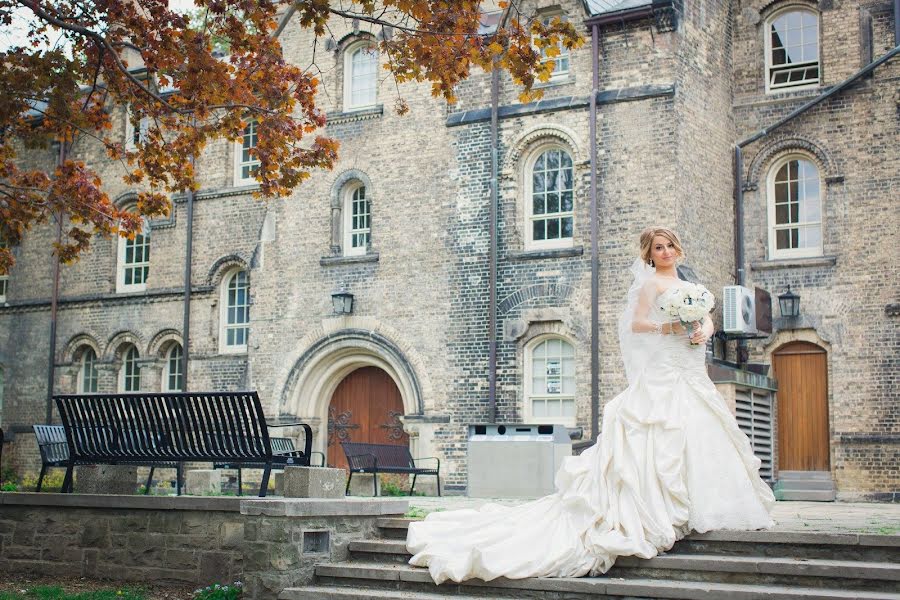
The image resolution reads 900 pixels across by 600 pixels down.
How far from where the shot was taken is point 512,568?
333 inches

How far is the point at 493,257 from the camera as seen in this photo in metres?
20.2

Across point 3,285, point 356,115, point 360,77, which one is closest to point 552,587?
point 356,115

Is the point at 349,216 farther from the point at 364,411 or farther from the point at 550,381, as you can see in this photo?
the point at 550,381

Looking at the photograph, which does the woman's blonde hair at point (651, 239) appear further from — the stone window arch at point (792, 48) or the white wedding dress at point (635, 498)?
the stone window arch at point (792, 48)

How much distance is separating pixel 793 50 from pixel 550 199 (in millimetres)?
5140

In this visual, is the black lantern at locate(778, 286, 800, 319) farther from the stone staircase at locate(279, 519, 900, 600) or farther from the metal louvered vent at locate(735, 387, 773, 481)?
the stone staircase at locate(279, 519, 900, 600)

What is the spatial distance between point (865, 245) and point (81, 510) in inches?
540

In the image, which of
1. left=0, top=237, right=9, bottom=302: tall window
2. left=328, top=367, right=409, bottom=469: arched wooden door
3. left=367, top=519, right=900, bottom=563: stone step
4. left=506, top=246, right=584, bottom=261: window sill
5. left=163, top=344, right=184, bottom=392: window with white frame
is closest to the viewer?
left=367, top=519, right=900, bottom=563: stone step

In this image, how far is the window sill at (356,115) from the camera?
21.8m

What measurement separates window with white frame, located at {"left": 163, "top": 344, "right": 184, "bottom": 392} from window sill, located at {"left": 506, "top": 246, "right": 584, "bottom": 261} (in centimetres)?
821

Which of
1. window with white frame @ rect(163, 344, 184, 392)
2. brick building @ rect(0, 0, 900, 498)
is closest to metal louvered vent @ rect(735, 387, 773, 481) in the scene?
brick building @ rect(0, 0, 900, 498)

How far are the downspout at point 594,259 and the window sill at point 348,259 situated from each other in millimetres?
4145

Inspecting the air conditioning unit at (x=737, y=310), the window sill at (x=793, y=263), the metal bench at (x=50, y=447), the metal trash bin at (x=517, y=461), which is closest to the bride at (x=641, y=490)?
the metal bench at (x=50, y=447)

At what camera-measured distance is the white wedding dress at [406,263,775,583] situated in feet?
27.8
